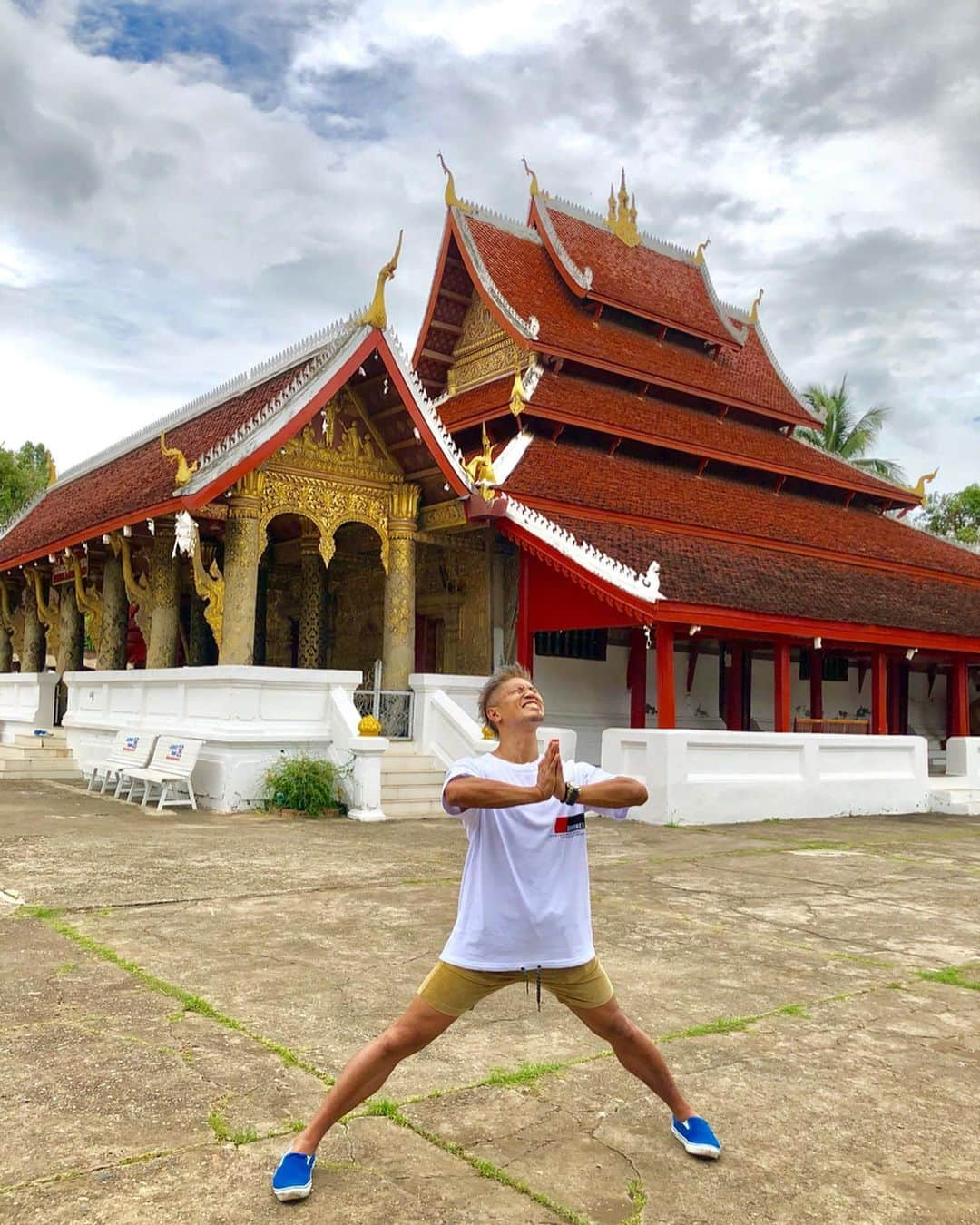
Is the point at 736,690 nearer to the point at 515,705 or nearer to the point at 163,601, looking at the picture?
the point at 163,601

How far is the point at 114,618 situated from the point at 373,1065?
536 inches

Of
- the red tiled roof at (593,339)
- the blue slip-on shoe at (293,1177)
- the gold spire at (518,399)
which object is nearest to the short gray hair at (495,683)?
the blue slip-on shoe at (293,1177)

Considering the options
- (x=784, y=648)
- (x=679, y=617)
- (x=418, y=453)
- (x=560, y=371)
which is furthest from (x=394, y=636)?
(x=560, y=371)

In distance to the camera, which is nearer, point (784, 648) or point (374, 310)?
point (374, 310)

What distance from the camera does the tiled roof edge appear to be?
1678cm

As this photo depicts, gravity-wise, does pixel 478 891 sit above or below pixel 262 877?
above

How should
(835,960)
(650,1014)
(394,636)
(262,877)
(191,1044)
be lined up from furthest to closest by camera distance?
(394,636) → (262,877) → (835,960) → (650,1014) → (191,1044)

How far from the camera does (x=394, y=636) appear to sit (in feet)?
43.8

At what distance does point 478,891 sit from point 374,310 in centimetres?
1061

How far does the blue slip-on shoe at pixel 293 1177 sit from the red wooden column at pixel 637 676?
41.4 feet

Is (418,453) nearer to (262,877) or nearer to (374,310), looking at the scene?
(374,310)

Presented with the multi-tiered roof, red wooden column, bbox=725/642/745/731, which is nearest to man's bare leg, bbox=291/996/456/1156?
the multi-tiered roof

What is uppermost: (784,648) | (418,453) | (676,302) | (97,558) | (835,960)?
(676,302)

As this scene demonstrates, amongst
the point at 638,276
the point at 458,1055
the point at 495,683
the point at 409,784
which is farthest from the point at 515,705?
the point at 638,276
